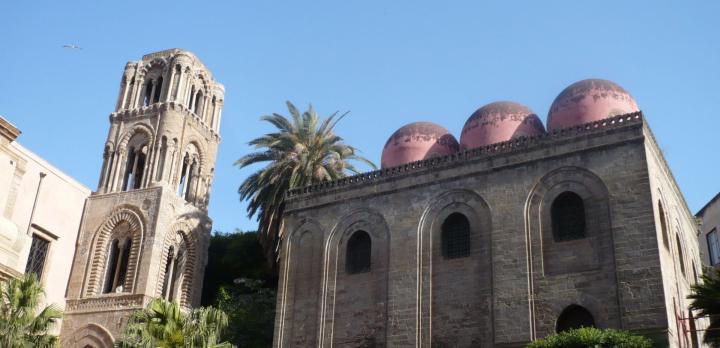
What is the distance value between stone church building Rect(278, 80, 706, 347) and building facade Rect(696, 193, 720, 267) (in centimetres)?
906

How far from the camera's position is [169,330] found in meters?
17.3

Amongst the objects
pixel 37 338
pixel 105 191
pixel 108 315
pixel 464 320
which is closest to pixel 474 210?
pixel 464 320

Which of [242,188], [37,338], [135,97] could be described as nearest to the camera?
[37,338]

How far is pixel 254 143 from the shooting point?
31453 mm

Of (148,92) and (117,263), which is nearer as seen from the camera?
(117,263)

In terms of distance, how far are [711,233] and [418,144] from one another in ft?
56.2

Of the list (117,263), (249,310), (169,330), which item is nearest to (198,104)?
(117,263)

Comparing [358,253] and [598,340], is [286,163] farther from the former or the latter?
[598,340]

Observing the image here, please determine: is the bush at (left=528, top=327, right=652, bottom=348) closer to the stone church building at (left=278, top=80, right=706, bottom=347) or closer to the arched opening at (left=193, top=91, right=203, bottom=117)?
the stone church building at (left=278, top=80, right=706, bottom=347)

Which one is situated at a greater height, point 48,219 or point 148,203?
point 148,203

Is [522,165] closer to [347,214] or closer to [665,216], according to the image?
[665,216]

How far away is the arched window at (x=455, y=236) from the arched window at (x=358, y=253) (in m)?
2.59

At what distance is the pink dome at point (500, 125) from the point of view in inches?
899

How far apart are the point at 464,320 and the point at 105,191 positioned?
18144 millimetres
